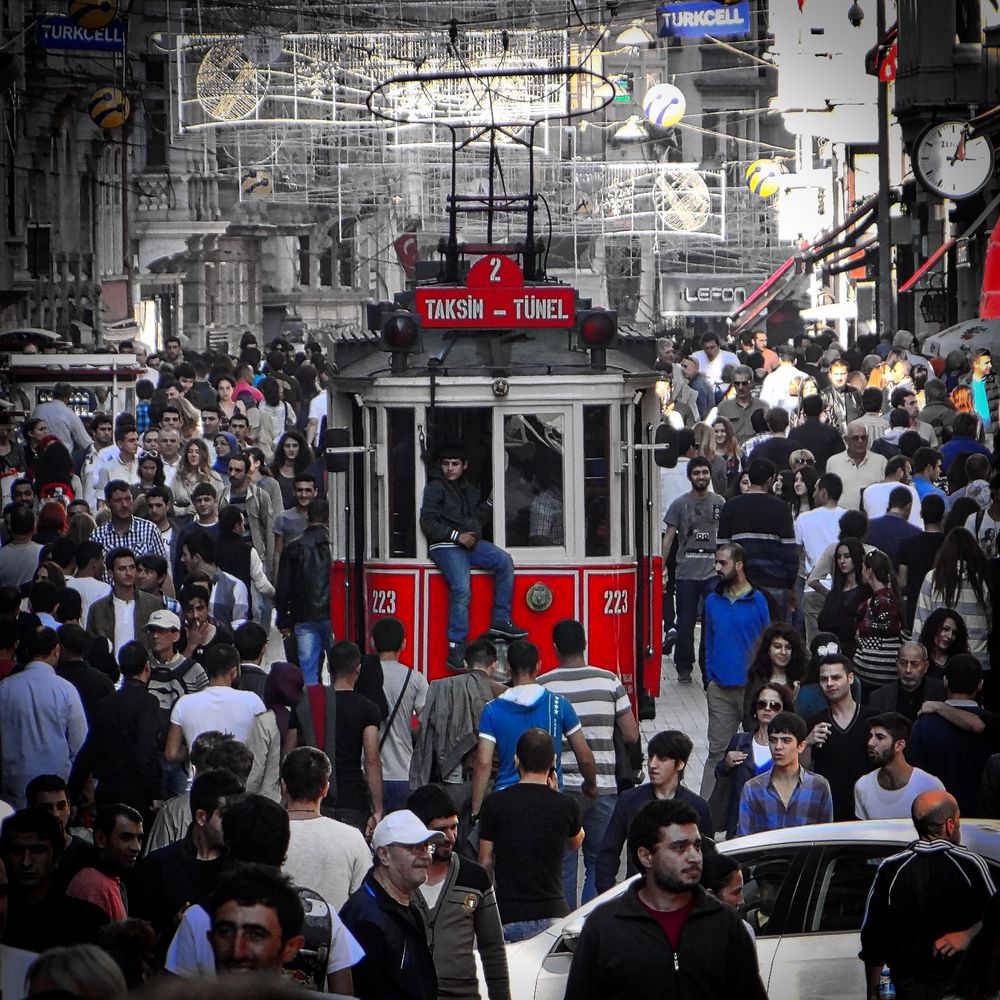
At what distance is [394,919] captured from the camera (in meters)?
6.34

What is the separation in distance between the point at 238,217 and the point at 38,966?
49.1m

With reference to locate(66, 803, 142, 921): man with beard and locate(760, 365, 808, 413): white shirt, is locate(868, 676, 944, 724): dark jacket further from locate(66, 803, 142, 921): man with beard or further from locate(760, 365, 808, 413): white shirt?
locate(760, 365, 808, 413): white shirt

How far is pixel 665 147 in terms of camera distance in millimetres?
68312

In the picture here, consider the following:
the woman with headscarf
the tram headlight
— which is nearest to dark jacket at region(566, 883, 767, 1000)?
the woman with headscarf

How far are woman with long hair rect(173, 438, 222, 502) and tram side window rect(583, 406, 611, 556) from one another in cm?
405

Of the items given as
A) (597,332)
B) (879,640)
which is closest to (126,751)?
(597,332)

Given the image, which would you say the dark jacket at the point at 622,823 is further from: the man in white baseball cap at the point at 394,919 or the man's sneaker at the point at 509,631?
the man's sneaker at the point at 509,631

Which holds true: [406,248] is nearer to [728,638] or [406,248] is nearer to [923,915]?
[728,638]

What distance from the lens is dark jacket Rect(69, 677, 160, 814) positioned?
9281mm

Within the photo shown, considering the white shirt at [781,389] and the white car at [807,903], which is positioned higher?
the white shirt at [781,389]

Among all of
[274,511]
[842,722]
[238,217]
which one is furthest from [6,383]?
[238,217]

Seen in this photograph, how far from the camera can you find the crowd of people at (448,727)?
5.89 meters

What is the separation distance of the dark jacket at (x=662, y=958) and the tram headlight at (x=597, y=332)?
6.30 m

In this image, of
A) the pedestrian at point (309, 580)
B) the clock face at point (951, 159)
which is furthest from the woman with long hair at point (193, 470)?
the clock face at point (951, 159)
